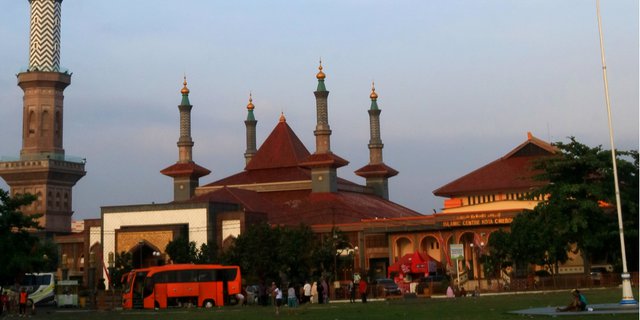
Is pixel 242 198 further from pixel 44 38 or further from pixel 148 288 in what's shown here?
pixel 148 288

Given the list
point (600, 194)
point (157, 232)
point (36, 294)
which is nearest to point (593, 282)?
point (600, 194)

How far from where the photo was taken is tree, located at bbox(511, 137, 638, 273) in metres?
44.8

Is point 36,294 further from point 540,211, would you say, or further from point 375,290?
point 540,211

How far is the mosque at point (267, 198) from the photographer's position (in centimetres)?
6506

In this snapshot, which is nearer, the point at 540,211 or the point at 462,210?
the point at 540,211

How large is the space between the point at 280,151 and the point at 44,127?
20.5 meters

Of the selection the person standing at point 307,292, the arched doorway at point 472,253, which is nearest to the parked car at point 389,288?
the person standing at point 307,292

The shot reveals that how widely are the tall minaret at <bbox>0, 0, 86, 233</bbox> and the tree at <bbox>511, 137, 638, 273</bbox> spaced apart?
46563 millimetres

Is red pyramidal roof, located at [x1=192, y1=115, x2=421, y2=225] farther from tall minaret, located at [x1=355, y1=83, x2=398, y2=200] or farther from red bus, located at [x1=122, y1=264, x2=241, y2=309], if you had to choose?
red bus, located at [x1=122, y1=264, x2=241, y2=309]

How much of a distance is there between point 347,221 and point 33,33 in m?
32.6

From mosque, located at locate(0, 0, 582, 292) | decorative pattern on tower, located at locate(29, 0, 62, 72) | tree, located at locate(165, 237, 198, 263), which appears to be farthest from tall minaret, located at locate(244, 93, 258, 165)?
tree, located at locate(165, 237, 198, 263)

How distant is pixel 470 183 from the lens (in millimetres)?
67062

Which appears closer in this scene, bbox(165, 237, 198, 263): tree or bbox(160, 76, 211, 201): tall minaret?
bbox(165, 237, 198, 263): tree

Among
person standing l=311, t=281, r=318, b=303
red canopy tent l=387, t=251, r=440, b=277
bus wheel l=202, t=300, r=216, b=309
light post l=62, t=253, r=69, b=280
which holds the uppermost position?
light post l=62, t=253, r=69, b=280
